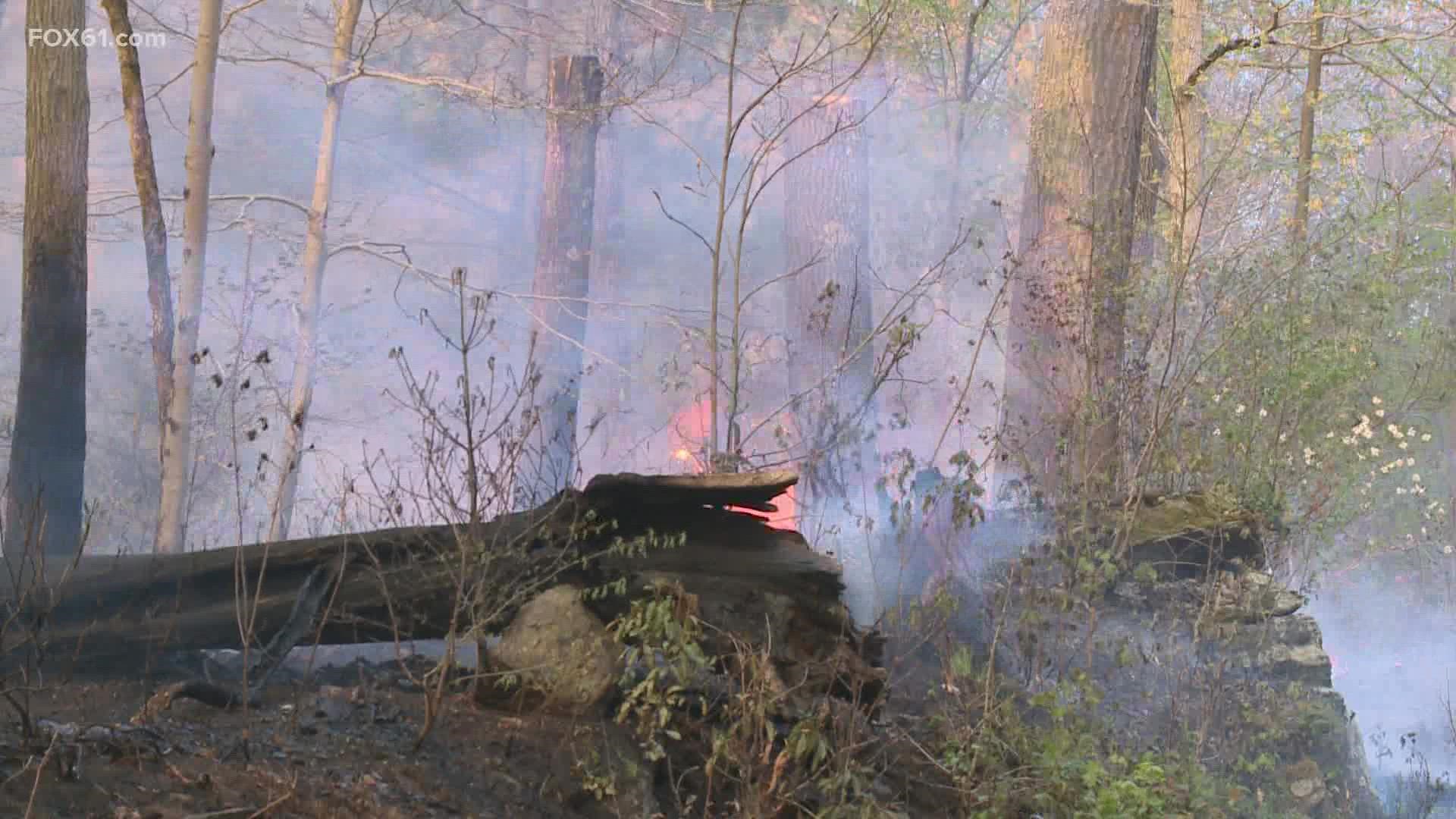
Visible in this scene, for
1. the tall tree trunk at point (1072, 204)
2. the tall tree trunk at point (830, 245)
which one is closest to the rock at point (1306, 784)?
the tall tree trunk at point (1072, 204)

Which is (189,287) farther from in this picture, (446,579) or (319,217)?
(446,579)

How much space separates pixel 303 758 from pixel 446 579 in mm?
1183

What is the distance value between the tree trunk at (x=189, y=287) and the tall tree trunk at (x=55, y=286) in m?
0.72

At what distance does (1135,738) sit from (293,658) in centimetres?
425

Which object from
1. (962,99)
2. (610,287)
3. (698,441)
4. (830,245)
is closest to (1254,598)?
(698,441)

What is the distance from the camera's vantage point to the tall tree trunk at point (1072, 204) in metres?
8.95

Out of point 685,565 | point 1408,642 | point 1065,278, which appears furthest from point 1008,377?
point 1408,642

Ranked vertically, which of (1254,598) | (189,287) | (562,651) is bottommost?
(562,651)

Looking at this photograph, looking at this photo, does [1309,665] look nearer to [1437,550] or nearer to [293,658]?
[293,658]

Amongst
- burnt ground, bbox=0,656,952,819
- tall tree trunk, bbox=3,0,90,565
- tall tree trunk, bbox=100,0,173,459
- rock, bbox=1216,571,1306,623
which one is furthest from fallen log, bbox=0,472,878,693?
tall tree trunk, bbox=3,0,90,565

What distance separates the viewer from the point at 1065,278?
9.34m

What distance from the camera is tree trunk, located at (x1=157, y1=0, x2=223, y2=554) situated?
830cm

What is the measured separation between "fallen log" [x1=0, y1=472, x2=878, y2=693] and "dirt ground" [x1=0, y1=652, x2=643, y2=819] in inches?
10.8

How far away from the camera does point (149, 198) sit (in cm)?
878
